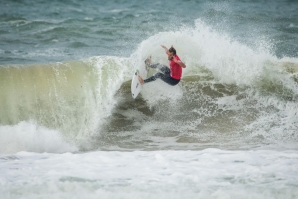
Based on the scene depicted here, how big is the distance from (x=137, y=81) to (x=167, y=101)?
96 centimetres

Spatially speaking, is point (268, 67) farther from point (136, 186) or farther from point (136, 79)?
point (136, 186)

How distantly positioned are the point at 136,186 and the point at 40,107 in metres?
4.24

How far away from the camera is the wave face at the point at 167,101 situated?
29.9 feet

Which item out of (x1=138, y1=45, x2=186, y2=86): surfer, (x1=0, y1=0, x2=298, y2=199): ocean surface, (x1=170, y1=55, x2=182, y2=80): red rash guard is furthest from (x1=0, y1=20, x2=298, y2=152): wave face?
(x1=170, y1=55, x2=182, y2=80): red rash guard

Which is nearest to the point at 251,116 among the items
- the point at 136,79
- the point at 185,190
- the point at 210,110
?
the point at 210,110

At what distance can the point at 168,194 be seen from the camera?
602 centimetres

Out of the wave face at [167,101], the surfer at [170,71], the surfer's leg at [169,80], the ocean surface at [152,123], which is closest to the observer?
the ocean surface at [152,123]

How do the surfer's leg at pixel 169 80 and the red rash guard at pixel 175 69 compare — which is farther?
the surfer's leg at pixel 169 80

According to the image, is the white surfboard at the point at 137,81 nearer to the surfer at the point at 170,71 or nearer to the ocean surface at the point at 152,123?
the surfer at the point at 170,71

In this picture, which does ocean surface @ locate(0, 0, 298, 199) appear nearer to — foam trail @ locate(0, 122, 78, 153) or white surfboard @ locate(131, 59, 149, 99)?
foam trail @ locate(0, 122, 78, 153)

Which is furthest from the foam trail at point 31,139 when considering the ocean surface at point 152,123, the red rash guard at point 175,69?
the red rash guard at point 175,69

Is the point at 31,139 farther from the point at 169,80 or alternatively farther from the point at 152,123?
the point at 169,80

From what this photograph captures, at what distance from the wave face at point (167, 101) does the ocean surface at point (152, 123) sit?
0.02 m

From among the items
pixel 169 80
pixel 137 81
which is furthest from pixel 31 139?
pixel 169 80
